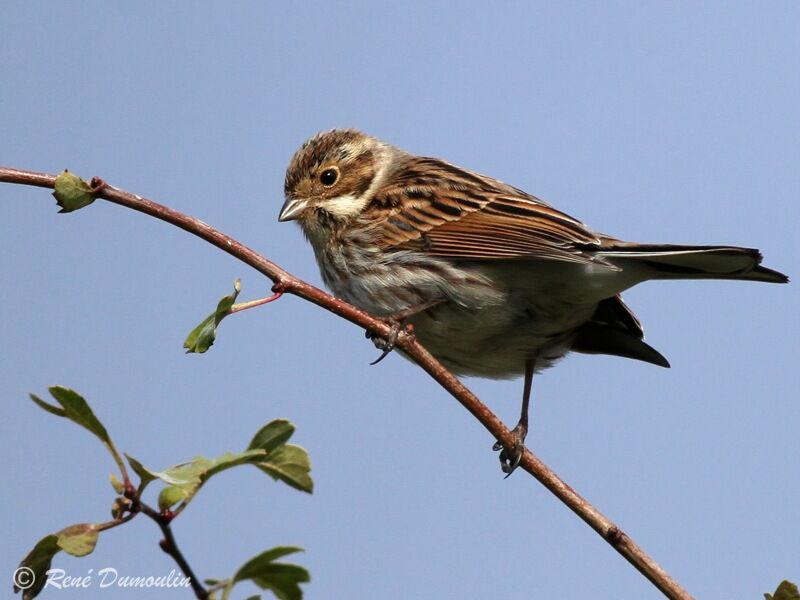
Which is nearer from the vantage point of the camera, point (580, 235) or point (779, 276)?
point (779, 276)

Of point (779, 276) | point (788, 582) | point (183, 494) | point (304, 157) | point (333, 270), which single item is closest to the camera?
point (183, 494)

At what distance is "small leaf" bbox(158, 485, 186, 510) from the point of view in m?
2.31

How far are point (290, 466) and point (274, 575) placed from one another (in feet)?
1.04

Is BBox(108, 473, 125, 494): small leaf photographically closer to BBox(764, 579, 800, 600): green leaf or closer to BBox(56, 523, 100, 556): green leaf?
BBox(56, 523, 100, 556): green leaf

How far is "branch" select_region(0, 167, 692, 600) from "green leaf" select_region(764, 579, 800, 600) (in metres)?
0.26

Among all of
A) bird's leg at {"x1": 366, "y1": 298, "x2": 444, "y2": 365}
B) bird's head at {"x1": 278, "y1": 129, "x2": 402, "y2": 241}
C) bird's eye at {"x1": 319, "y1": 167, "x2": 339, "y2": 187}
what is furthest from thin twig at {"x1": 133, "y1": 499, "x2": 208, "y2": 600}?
bird's eye at {"x1": 319, "y1": 167, "x2": 339, "y2": 187}

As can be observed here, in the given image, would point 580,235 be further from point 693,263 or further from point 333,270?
point 333,270

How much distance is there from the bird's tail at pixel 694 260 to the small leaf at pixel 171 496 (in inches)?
127

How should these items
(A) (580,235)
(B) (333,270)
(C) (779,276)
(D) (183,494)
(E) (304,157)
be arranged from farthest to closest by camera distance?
1. (E) (304,157)
2. (B) (333,270)
3. (A) (580,235)
4. (C) (779,276)
5. (D) (183,494)

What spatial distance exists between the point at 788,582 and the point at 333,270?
12.2 ft

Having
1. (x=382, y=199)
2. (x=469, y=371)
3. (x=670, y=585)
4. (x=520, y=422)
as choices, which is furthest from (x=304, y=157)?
(x=670, y=585)

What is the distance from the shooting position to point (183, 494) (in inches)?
90.7

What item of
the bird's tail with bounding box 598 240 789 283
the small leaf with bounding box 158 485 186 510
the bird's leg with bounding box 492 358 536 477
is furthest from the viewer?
the bird's leg with bounding box 492 358 536 477

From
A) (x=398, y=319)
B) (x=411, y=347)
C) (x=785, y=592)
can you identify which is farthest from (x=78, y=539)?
(x=398, y=319)
